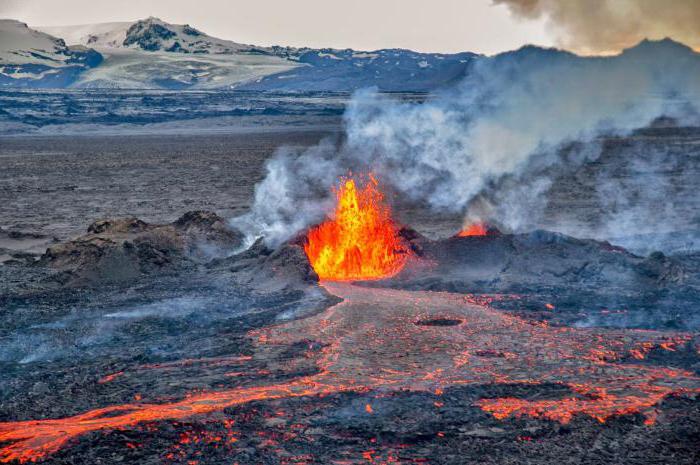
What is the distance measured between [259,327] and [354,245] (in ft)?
17.3

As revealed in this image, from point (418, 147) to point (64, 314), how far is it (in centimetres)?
1529

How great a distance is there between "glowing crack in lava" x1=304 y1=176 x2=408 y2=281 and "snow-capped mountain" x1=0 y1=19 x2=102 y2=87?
165222 millimetres

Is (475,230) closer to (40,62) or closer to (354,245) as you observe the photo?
(354,245)

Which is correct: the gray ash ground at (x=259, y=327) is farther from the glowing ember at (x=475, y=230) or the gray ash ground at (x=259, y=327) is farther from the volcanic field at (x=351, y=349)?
the glowing ember at (x=475, y=230)

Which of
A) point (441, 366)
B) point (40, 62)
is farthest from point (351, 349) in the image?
point (40, 62)

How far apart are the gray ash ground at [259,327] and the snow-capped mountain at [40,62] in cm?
16248

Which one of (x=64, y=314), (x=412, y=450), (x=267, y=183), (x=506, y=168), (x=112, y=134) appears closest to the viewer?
(x=412, y=450)

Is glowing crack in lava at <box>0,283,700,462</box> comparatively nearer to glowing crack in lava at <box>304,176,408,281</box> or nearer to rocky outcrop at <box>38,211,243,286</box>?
glowing crack in lava at <box>304,176,408,281</box>

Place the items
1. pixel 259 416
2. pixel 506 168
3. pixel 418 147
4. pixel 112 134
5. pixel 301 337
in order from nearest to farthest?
pixel 259 416 < pixel 301 337 < pixel 506 168 < pixel 418 147 < pixel 112 134

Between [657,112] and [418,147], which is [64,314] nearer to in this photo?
[418,147]

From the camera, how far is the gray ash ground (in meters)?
8.51

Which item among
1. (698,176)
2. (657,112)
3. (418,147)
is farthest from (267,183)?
(657,112)

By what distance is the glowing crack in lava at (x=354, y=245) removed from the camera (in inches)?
695

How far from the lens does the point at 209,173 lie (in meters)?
41.0
